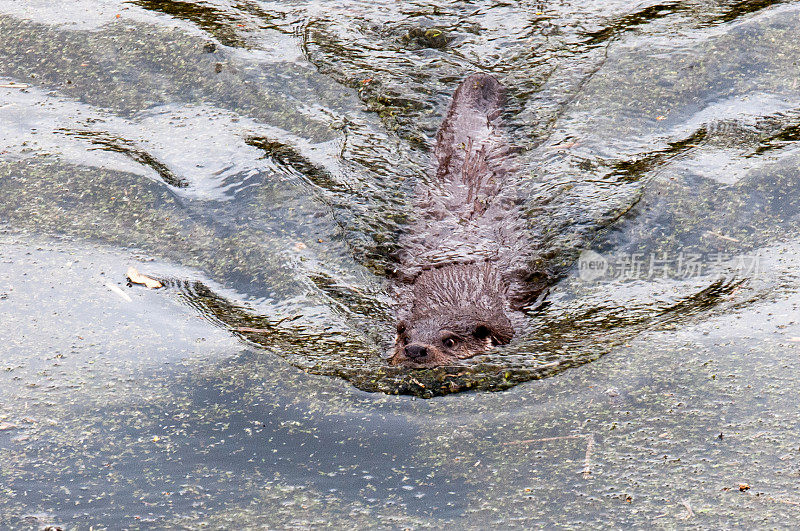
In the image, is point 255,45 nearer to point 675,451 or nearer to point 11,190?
point 11,190

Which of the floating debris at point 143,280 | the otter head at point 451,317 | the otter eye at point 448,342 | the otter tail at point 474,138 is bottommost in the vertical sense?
the floating debris at point 143,280

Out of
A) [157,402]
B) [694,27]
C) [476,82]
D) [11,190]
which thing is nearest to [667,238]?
[476,82]

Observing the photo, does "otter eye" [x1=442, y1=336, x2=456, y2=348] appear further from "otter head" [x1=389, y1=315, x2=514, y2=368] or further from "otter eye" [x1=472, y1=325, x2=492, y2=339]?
"otter eye" [x1=472, y1=325, x2=492, y2=339]

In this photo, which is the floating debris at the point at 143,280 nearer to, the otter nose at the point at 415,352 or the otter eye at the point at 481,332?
the otter nose at the point at 415,352

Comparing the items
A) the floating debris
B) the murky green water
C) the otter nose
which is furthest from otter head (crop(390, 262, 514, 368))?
the floating debris

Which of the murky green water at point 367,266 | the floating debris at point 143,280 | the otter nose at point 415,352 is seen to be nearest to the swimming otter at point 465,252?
the otter nose at point 415,352

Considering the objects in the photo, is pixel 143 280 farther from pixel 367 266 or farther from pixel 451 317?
pixel 451 317

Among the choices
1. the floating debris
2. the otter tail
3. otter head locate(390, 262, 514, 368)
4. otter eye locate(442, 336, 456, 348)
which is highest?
the otter tail

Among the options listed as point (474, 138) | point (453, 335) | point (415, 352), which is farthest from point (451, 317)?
point (474, 138)
